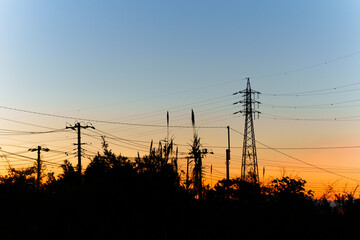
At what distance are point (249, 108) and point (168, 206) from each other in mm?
49227

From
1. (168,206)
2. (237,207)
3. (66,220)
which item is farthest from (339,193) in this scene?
(66,220)

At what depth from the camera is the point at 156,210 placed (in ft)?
46.5

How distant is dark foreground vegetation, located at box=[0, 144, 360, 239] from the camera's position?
13352mm

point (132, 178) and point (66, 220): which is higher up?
point (132, 178)

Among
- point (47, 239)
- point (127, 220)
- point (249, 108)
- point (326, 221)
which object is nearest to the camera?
point (47, 239)

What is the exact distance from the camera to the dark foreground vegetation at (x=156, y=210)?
1335cm

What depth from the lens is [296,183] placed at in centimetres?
4191

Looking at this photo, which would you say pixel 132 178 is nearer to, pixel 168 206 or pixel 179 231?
pixel 168 206

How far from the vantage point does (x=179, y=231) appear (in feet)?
43.8

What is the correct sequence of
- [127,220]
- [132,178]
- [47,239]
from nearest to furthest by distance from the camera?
[47,239] < [127,220] < [132,178]

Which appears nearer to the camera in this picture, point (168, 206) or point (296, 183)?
point (168, 206)

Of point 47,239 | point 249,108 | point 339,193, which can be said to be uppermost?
point 249,108

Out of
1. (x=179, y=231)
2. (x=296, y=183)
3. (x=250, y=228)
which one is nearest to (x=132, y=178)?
(x=179, y=231)

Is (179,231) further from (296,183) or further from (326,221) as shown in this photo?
(296,183)
